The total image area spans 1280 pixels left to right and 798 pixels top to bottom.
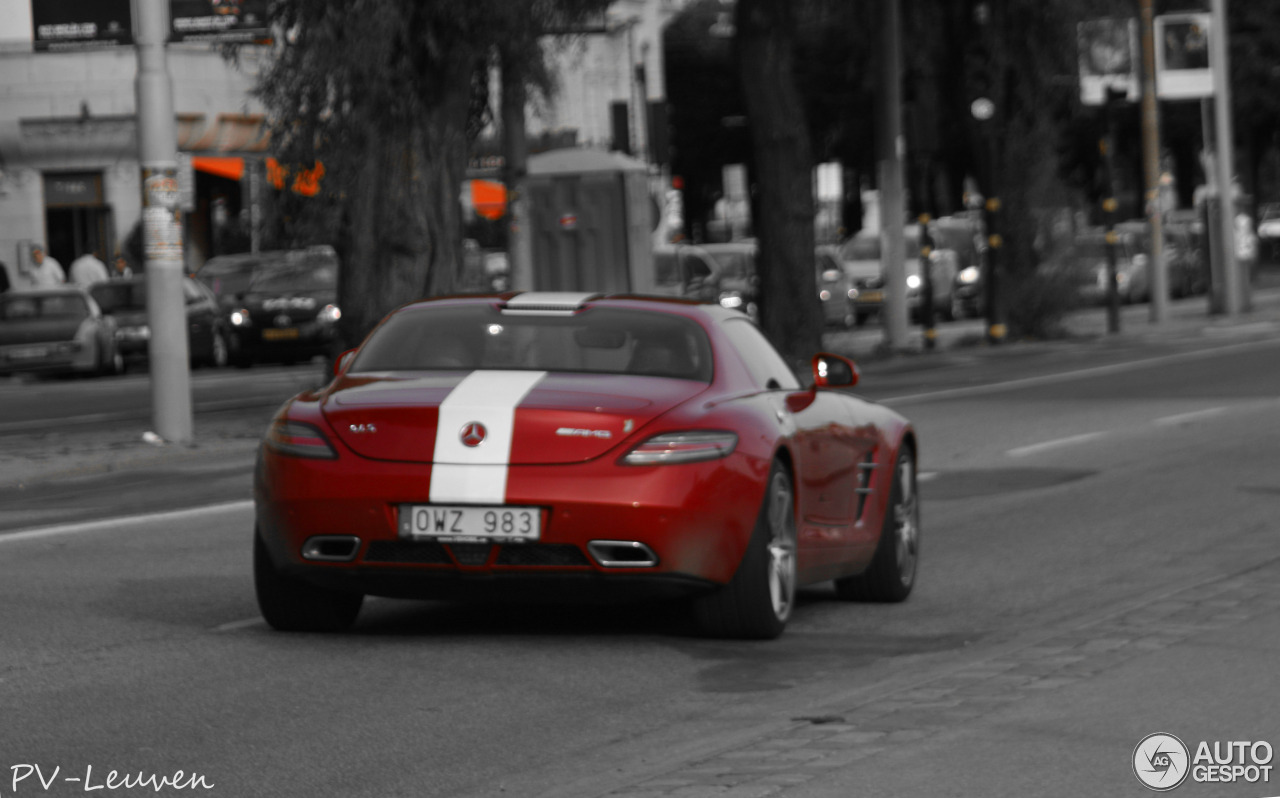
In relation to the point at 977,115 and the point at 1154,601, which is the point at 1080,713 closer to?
the point at 1154,601

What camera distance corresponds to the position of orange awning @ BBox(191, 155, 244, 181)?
52312mm

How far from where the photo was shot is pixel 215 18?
19.9 meters

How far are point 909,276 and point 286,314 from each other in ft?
51.0

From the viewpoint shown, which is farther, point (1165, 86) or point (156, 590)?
point (1165, 86)

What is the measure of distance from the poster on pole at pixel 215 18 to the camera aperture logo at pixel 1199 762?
577 inches

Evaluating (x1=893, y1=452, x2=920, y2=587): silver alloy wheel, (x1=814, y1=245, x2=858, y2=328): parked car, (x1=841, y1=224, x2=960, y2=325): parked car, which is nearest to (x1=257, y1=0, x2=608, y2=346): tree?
(x1=893, y1=452, x2=920, y2=587): silver alloy wheel

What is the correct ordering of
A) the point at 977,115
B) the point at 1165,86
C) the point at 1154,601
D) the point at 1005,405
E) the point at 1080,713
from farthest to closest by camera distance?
the point at 1165,86 → the point at 977,115 → the point at 1005,405 → the point at 1154,601 → the point at 1080,713

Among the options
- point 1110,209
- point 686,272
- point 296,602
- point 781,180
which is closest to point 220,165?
point 686,272

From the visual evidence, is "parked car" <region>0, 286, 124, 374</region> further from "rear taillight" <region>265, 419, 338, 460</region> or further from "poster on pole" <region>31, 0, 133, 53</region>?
"rear taillight" <region>265, 419, 338, 460</region>

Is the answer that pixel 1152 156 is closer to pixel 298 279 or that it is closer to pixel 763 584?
pixel 298 279

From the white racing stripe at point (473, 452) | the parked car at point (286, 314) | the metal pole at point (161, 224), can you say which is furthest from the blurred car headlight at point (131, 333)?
the white racing stripe at point (473, 452)

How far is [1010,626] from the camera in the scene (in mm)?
9078

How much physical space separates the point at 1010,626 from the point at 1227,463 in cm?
728

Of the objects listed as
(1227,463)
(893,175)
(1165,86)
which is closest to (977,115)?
(893,175)
